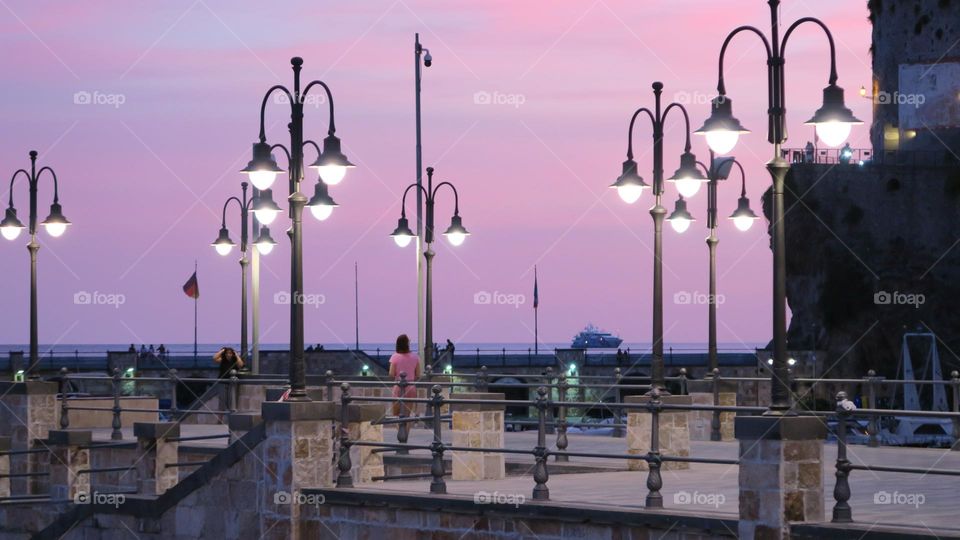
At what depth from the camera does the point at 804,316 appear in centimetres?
9138

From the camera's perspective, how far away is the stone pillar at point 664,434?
75.9 feet

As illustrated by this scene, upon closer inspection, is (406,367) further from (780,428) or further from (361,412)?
(780,428)

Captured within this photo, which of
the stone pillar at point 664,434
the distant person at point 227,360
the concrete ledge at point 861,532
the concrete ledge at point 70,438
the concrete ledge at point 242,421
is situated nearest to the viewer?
the concrete ledge at point 861,532

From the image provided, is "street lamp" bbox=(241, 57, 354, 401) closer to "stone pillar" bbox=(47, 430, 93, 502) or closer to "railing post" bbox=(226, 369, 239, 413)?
"stone pillar" bbox=(47, 430, 93, 502)

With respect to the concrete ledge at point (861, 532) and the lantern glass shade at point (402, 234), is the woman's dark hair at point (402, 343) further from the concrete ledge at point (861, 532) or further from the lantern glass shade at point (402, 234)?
the concrete ledge at point (861, 532)

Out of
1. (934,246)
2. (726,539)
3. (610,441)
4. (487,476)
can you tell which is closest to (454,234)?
(610,441)

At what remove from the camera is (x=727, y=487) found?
63.2ft

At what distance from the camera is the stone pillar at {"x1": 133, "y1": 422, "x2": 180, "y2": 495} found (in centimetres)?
2436
